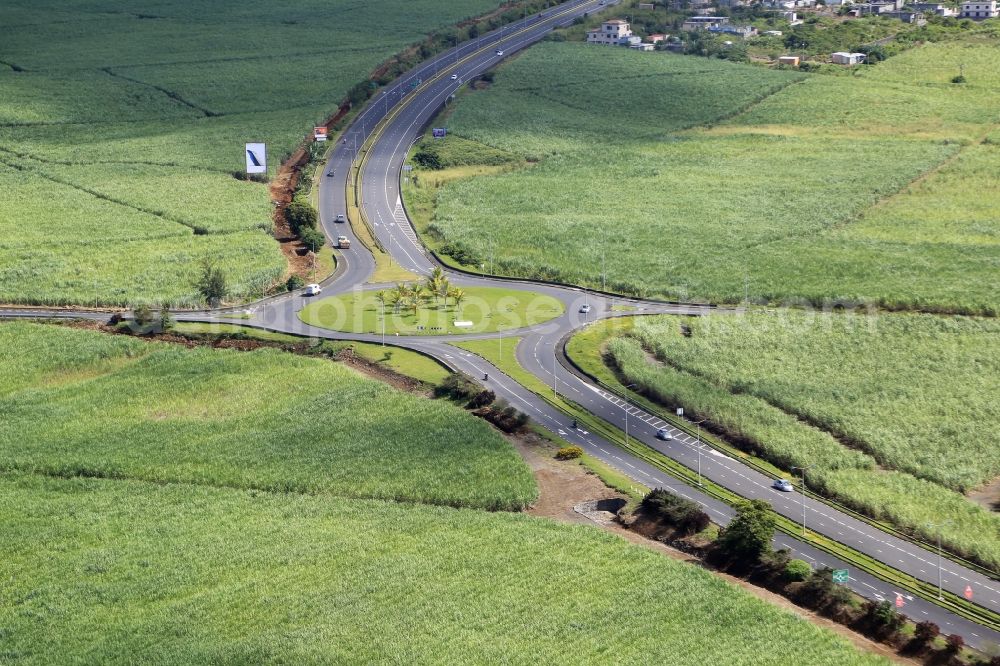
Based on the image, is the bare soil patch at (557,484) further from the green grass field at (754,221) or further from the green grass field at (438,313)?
the green grass field at (754,221)

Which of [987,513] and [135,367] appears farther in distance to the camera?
[135,367]

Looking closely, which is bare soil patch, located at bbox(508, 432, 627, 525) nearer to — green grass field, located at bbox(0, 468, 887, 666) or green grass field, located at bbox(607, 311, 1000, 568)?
green grass field, located at bbox(0, 468, 887, 666)

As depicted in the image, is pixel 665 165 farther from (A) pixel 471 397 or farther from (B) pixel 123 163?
(A) pixel 471 397

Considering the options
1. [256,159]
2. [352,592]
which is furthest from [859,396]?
[256,159]

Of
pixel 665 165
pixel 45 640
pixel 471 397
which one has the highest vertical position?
pixel 665 165

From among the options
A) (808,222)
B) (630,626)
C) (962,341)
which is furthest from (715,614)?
(808,222)

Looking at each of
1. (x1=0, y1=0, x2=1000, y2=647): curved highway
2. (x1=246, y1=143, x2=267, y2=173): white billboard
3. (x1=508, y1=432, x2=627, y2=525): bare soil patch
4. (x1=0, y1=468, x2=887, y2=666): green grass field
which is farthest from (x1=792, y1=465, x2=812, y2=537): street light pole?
(x1=246, y1=143, x2=267, y2=173): white billboard

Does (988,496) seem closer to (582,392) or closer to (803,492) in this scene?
(803,492)

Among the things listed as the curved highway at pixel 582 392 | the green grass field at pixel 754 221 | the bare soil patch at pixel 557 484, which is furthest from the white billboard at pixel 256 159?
the bare soil patch at pixel 557 484
